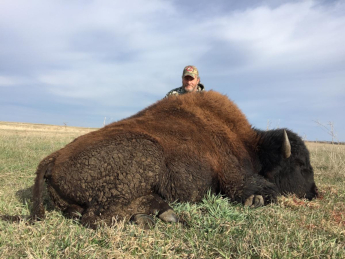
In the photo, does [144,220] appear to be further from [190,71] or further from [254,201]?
[190,71]

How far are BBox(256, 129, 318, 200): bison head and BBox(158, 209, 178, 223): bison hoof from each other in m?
1.76

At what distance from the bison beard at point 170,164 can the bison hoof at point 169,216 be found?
0.04 feet

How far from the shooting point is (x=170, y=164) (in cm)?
353

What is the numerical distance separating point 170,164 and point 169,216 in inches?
27.0

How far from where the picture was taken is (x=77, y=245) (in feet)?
7.40

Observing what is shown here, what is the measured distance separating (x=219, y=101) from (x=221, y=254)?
8.82 ft

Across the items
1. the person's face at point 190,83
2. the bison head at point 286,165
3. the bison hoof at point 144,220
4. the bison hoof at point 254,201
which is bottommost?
the bison hoof at point 144,220

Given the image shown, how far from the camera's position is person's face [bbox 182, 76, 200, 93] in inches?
261

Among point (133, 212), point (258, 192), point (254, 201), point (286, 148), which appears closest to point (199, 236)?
point (133, 212)

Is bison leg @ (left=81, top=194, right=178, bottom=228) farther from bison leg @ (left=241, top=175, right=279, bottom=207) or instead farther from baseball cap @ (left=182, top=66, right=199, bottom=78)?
baseball cap @ (left=182, top=66, right=199, bottom=78)

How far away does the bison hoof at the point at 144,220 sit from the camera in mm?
2893

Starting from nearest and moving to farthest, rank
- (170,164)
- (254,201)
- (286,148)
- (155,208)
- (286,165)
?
(155,208) → (170,164) → (254,201) → (286,148) → (286,165)

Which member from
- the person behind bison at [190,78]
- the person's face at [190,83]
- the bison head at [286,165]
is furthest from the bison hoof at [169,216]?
the person's face at [190,83]

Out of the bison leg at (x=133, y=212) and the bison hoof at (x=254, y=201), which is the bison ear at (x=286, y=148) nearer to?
the bison hoof at (x=254, y=201)
